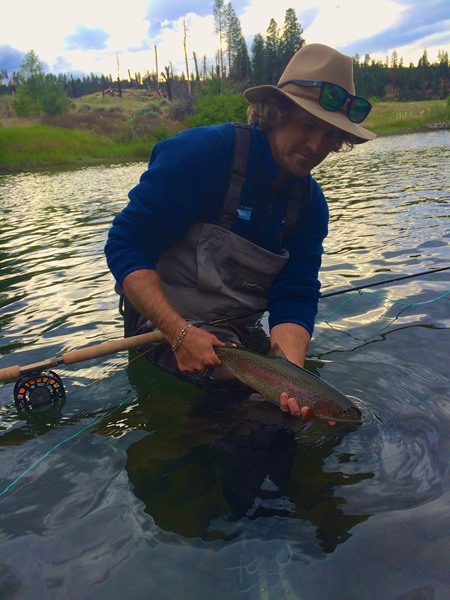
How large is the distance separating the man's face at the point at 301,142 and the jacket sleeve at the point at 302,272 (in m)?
0.49

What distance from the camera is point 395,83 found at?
121125mm

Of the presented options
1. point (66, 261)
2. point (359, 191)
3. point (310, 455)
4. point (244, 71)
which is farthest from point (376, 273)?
point (244, 71)

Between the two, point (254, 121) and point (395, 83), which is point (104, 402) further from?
point (395, 83)

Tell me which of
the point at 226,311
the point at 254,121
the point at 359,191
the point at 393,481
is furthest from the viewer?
the point at 359,191

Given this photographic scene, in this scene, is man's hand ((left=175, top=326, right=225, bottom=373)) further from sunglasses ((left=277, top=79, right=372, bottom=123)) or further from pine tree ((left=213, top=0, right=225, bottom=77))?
pine tree ((left=213, top=0, right=225, bottom=77))

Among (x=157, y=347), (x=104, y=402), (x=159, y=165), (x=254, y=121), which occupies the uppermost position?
(x=254, y=121)

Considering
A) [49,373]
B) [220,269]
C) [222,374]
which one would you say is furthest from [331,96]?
[49,373]

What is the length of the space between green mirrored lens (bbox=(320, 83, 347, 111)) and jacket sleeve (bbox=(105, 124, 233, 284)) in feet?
2.28

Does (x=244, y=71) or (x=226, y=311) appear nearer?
(x=226, y=311)

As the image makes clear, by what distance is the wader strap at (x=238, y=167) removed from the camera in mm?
3660

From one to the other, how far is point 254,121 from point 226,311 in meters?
1.48

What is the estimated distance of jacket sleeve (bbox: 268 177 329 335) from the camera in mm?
4191

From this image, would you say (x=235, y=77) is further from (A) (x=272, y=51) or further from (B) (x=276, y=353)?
(B) (x=276, y=353)

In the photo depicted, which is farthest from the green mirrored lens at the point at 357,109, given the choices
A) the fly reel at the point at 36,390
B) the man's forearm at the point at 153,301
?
the fly reel at the point at 36,390
